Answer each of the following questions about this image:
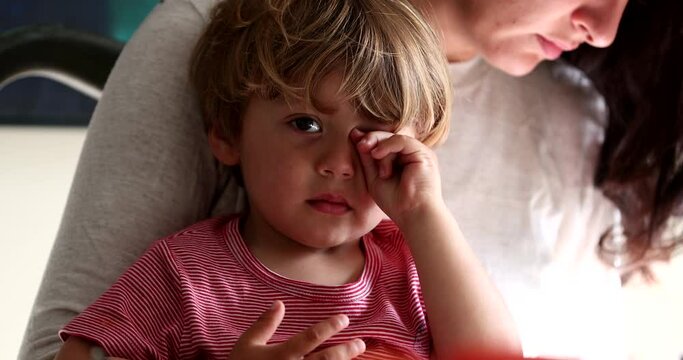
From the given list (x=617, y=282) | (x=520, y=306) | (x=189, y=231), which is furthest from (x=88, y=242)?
(x=617, y=282)

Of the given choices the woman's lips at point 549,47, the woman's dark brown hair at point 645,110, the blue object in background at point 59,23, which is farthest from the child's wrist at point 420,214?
the blue object in background at point 59,23

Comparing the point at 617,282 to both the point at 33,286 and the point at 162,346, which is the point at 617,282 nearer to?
the point at 162,346

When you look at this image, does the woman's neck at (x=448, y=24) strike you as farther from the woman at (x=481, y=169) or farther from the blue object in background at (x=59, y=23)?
the blue object in background at (x=59, y=23)

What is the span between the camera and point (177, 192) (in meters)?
1.14

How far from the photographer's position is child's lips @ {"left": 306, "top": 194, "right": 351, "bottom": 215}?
1.02 meters

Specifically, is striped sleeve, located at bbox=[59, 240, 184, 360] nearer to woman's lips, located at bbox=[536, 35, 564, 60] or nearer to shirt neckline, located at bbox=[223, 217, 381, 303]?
shirt neckline, located at bbox=[223, 217, 381, 303]

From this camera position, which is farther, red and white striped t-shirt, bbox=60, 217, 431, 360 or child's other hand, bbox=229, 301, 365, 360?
red and white striped t-shirt, bbox=60, 217, 431, 360

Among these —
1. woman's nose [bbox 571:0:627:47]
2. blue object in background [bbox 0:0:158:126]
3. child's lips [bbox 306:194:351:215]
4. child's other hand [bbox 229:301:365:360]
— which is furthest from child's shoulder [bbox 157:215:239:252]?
blue object in background [bbox 0:0:158:126]

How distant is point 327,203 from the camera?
3.37ft

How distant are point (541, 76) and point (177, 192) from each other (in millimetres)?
600

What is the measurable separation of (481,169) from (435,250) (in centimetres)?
34

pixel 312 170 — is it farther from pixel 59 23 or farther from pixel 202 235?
pixel 59 23

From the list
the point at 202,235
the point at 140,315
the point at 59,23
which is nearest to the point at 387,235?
the point at 202,235

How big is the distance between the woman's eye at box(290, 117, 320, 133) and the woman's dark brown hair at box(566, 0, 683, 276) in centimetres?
59
